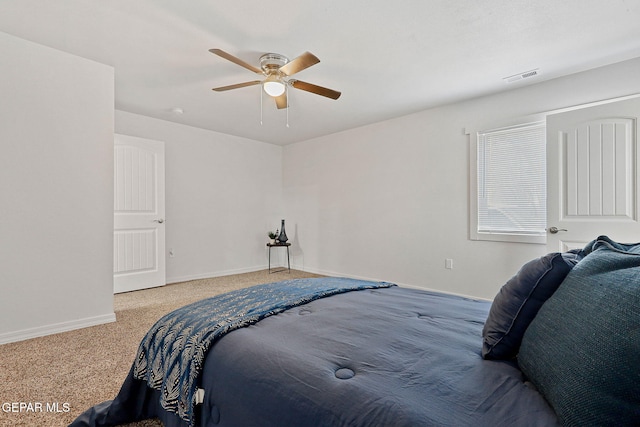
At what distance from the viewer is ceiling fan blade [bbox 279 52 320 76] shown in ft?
7.74

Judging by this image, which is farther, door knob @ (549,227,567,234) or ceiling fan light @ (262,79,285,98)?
door knob @ (549,227,567,234)

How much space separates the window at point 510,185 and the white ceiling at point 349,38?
587 mm

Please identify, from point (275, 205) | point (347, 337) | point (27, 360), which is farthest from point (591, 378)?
point (275, 205)

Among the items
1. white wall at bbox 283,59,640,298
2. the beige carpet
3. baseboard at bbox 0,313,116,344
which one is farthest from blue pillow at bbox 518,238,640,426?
baseboard at bbox 0,313,116,344

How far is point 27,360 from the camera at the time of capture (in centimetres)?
228

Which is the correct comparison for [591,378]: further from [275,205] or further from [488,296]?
[275,205]

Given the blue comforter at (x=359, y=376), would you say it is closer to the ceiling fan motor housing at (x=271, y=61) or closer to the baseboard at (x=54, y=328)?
the baseboard at (x=54, y=328)

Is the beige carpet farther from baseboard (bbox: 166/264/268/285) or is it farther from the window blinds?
the window blinds

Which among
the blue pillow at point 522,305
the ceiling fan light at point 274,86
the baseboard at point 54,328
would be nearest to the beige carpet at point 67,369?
the baseboard at point 54,328

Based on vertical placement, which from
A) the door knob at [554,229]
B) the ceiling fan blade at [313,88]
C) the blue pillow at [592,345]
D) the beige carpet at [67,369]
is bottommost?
the beige carpet at [67,369]

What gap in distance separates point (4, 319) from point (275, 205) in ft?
14.1

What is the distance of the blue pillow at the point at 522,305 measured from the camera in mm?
1026

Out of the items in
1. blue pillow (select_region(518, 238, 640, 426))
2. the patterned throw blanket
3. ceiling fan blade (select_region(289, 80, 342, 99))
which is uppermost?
ceiling fan blade (select_region(289, 80, 342, 99))

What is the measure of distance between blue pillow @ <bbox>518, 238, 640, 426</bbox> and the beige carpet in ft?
5.81
